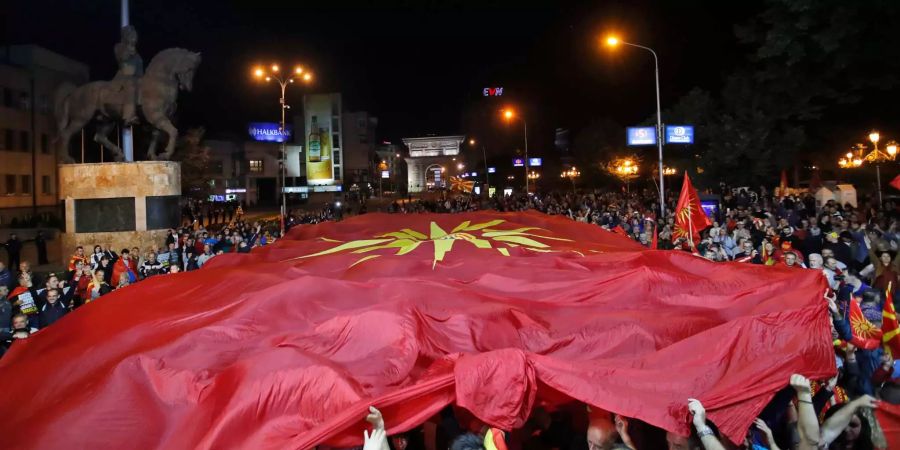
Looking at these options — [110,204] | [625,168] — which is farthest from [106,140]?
[625,168]

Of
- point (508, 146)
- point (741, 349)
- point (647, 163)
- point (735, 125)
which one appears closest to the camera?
point (741, 349)

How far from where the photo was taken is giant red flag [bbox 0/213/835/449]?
3984 millimetres

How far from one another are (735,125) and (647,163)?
984 inches

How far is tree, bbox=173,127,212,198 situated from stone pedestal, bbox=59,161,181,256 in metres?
19.7

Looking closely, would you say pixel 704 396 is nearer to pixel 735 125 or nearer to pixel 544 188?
pixel 735 125

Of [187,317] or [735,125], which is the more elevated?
[735,125]

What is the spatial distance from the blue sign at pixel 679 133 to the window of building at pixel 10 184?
3966cm

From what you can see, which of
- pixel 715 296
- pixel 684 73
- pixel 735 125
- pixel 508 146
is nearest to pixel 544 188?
pixel 508 146

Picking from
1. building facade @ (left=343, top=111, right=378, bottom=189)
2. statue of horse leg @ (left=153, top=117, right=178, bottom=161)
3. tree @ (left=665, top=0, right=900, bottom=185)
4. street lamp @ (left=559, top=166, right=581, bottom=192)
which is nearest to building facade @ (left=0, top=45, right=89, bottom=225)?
statue of horse leg @ (left=153, top=117, right=178, bottom=161)

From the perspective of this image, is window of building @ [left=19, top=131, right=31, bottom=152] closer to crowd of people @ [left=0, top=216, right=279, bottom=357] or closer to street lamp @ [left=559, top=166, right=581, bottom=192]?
crowd of people @ [left=0, top=216, right=279, bottom=357]

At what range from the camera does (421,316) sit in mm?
5270

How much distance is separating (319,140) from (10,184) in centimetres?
5049

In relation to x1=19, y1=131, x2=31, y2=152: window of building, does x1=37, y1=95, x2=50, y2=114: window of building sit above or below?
above

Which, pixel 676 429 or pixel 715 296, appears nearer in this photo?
pixel 676 429
